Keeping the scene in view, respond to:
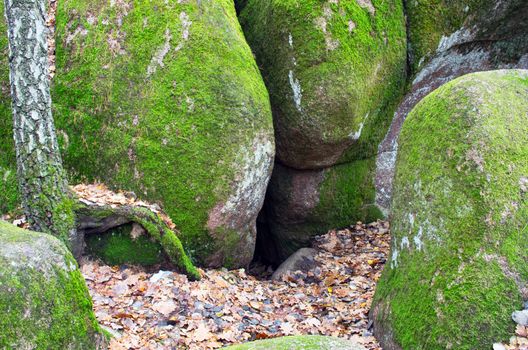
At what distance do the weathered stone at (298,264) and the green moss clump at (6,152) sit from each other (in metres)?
3.68

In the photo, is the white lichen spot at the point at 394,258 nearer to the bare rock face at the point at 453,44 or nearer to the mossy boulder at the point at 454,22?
the bare rock face at the point at 453,44

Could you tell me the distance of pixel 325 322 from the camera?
218 inches

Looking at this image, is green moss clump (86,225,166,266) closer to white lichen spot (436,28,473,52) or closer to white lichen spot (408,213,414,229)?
white lichen spot (408,213,414,229)

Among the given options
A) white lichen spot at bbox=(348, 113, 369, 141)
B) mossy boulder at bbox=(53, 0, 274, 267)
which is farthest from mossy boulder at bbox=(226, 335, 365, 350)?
white lichen spot at bbox=(348, 113, 369, 141)

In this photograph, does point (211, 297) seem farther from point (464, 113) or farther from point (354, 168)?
point (354, 168)

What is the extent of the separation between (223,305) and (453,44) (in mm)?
5733

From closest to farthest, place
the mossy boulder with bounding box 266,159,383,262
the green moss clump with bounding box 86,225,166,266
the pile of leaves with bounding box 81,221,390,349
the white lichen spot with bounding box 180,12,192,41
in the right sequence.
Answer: the pile of leaves with bounding box 81,221,390,349
the green moss clump with bounding box 86,225,166,266
the white lichen spot with bounding box 180,12,192,41
the mossy boulder with bounding box 266,159,383,262

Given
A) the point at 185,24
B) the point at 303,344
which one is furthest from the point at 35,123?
the point at 303,344

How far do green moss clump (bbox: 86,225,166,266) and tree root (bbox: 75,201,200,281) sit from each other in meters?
0.08

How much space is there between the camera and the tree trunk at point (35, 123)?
16.0 ft

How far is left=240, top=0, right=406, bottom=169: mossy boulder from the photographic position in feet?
24.5

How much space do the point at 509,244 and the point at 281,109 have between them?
4.19 meters

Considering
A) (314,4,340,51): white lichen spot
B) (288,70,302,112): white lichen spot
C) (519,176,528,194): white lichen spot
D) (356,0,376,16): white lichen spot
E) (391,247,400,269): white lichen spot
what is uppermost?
(356,0,376,16): white lichen spot

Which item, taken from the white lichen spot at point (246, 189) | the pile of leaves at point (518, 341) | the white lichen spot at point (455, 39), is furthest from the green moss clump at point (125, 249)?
the white lichen spot at point (455, 39)
